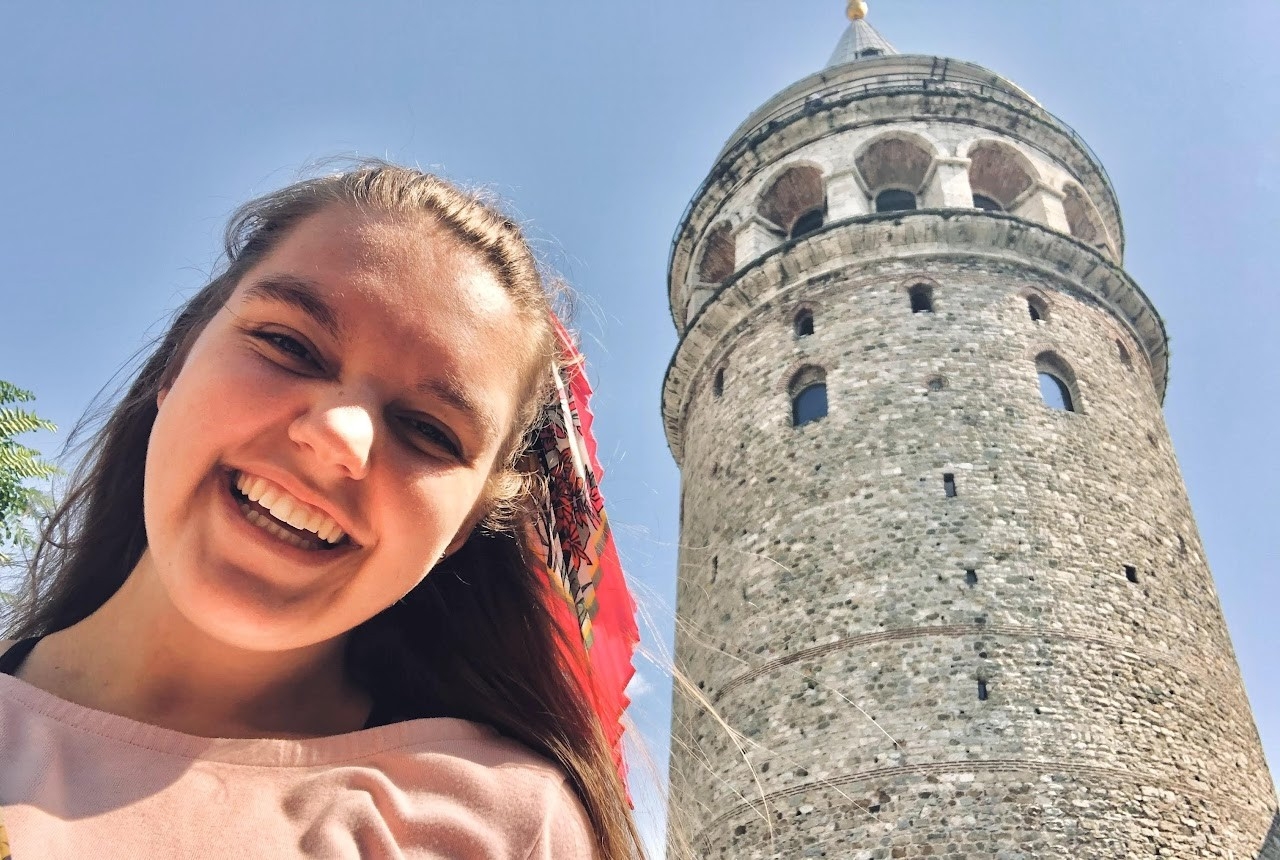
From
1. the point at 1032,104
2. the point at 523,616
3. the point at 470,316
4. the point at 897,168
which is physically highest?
the point at 1032,104

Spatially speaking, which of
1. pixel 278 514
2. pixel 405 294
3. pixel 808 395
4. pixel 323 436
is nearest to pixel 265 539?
pixel 278 514

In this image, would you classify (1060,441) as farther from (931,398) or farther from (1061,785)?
(1061,785)

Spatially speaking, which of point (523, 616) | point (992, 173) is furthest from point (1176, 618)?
point (523, 616)

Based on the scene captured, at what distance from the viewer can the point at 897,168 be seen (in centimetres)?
1670

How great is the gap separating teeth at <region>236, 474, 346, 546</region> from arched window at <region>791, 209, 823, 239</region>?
16204 millimetres

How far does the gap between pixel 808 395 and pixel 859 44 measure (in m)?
11.9

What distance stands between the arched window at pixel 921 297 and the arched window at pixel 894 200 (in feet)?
9.46

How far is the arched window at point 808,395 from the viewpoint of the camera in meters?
13.5

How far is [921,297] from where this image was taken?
14086 mm

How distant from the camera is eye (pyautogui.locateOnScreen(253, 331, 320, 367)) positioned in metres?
1.61

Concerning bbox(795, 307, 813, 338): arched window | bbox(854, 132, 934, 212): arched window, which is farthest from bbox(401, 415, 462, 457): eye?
bbox(854, 132, 934, 212): arched window

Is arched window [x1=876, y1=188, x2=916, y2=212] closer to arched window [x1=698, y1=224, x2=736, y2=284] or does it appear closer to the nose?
arched window [x1=698, y1=224, x2=736, y2=284]

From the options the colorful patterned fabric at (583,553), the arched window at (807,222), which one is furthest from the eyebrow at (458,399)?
the arched window at (807,222)

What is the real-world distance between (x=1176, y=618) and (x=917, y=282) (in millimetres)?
5577
